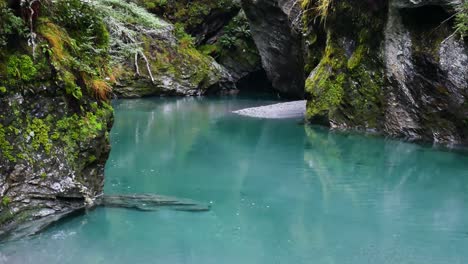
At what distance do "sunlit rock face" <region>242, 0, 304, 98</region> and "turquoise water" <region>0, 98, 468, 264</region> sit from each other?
6.71m

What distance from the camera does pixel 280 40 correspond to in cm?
2052

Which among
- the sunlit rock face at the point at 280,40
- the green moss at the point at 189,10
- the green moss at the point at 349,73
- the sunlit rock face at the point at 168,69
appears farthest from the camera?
the green moss at the point at 189,10

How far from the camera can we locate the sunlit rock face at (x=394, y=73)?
11734 millimetres

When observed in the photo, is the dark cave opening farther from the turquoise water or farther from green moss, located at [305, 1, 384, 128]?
the turquoise water

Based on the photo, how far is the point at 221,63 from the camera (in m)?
27.3

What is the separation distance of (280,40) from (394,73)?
315 inches

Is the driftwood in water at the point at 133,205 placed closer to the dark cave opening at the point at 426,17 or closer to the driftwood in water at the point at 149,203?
the driftwood in water at the point at 149,203

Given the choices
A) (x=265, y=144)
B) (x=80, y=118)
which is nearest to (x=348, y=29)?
(x=265, y=144)

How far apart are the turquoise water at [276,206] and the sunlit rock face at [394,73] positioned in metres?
0.92

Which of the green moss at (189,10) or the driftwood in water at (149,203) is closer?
the driftwood in water at (149,203)

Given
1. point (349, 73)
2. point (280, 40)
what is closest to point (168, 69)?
point (280, 40)

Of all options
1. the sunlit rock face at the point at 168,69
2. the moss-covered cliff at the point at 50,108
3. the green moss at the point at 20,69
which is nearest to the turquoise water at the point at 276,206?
the moss-covered cliff at the point at 50,108

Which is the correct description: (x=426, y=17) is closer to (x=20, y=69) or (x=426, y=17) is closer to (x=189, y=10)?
(x=20, y=69)

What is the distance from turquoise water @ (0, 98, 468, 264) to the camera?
5.75 metres
